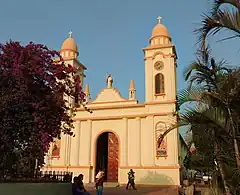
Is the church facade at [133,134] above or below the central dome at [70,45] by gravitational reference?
below

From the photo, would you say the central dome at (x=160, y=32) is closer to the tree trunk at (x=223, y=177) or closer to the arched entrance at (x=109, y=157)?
the arched entrance at (x=109, y=157)

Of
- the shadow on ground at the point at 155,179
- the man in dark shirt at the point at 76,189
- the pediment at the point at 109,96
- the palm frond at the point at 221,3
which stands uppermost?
the pediment at the point at 109,96

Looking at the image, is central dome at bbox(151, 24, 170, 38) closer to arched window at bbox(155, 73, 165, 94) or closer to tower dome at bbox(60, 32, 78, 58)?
arched window at bbox(155, 73, 165, 94)

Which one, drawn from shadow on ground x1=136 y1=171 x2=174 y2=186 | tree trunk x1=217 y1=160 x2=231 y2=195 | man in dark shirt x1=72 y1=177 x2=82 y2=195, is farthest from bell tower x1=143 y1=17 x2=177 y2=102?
tree trunk x1=217 y1=160 x2=231 y2=195

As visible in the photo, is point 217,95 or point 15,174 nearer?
point 217,95

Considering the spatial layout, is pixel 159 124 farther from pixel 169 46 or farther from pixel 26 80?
pixel 26 80

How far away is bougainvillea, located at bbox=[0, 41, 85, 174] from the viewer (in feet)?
34.6

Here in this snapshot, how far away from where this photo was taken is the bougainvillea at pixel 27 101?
34.6ft

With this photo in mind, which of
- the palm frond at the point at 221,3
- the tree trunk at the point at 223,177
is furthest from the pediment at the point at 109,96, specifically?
the palm frond at the point at 221,3

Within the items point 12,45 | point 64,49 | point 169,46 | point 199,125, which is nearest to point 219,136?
point 199,125

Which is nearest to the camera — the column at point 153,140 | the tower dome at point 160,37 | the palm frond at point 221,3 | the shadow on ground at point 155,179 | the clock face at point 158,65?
the palm frond at point 221,3

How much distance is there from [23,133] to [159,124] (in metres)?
16.8

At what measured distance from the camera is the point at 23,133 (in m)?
10.8

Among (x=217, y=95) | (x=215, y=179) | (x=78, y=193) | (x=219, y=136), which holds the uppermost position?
(x=217, y=95)
